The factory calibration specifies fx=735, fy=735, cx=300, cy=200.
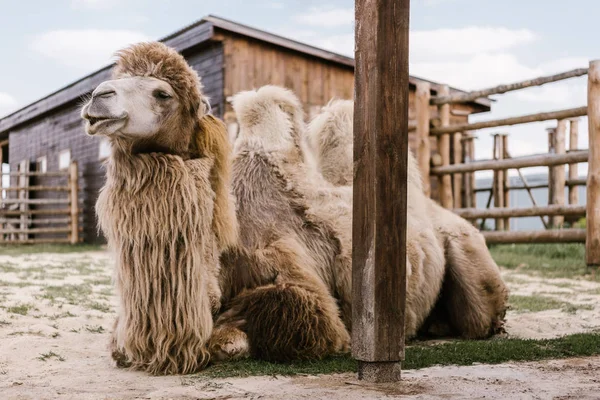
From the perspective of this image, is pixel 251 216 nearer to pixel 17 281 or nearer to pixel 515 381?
pixel 515 381

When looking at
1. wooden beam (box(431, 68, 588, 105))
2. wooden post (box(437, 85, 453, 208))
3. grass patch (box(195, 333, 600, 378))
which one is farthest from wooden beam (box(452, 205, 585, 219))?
grass patch (box(195, 333, 600, 378))

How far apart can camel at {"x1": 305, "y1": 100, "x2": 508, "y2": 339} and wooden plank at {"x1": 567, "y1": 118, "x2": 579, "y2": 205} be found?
9.47 metres

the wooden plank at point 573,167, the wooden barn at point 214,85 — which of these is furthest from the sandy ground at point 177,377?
the wooden plank at point 573,167

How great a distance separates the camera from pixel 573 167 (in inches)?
562

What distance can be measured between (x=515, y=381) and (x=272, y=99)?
221cm

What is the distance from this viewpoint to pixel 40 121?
2048cm

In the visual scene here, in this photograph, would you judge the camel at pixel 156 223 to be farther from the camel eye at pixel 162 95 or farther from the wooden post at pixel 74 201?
the wooden post at pixel 74 201

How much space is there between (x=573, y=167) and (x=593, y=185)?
6.51 metres

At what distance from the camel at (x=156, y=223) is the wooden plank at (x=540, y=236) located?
625 cm

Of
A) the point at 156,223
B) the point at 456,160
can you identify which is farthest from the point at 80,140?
the point at 156,223

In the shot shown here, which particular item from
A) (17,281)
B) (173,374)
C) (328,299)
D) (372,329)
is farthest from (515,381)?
(17,281)

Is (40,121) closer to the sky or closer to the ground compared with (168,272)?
closer to the sky

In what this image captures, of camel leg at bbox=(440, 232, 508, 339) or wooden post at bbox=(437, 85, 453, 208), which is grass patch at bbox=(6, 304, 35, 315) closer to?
camel leg at bbox=(440, 232, 508, 339)

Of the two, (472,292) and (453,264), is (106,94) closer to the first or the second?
(453,264)
